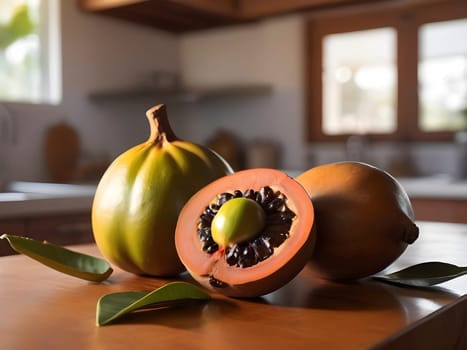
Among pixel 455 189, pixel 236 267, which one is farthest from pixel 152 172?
pixel 455 189

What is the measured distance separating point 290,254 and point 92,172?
2.64 m

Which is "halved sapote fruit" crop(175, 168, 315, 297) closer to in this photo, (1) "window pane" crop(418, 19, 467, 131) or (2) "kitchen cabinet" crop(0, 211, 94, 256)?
(2) "kitchen cabinet" crop(0, 211, 94, 256)

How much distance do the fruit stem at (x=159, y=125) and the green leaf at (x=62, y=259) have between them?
15 cm

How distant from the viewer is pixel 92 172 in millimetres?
3066

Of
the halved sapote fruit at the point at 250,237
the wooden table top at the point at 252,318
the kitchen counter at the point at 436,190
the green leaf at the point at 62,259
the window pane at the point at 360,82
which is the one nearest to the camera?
the wooden table top at the point at 252,318

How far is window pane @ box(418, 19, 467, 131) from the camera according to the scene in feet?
9.29

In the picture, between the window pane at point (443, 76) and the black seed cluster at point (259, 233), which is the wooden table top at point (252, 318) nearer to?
the black seed cluster at point (259, 233)

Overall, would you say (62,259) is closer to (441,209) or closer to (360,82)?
(441,209)

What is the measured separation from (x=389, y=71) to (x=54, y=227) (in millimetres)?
1831

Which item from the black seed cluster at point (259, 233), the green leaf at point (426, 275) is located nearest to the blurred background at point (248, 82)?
the green leaf at point (426, 275)

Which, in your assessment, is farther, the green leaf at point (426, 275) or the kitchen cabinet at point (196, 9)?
the kitchen cabinet at point (196, 9)

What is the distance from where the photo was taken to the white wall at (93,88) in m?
2.88

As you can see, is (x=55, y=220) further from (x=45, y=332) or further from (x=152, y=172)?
(x=45, y=332)

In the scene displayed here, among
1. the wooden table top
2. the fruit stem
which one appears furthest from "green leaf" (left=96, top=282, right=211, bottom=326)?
the fruit stem
